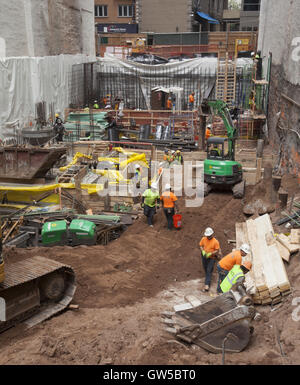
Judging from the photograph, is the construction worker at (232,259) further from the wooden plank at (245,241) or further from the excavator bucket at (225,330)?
the excavator bucket at (225,330)

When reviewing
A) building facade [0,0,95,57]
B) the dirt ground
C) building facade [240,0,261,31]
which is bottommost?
the dirt ground

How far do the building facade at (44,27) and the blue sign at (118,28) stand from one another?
1421cm

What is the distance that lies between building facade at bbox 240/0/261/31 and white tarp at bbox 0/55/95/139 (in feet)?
99.2

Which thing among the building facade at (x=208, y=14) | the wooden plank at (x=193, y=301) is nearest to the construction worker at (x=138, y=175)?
the wooden plank at (x=193, y=301)

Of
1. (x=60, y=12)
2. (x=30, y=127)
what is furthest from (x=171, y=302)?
(x=60, y=12)

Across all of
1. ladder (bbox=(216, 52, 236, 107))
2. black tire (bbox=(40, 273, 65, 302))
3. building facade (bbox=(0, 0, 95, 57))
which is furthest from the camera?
ladder (bbox=(216, 52, 236, 107))

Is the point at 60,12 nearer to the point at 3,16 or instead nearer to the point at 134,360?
the point at 3,16

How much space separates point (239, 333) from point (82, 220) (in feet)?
20.8

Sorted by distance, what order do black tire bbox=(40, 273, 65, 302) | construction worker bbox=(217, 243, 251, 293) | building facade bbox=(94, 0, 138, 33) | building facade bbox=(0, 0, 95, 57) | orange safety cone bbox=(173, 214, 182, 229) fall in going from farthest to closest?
building facade bbox=(94, 0, 138, 33)
building facade bbox=(0, 0, 95, 57)
orange safety cone bbox=(173, 214, 182, 229)
construction worker bbox=(217, 243, 251, 293)
black tire bbox=(40, 273, 65, 302)

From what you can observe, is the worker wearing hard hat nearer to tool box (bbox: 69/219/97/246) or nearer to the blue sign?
tool box (bbox: 69/219/97/246)

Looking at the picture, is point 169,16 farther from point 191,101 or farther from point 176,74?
point 191,101

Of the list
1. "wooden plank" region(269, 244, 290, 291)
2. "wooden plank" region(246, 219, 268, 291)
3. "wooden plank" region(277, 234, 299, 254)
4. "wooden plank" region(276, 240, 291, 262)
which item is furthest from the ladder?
"wooden plank" region(269, 244, 290, 291)

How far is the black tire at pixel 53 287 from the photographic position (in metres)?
7.95

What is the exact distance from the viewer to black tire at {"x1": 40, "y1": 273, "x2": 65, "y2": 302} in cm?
795
